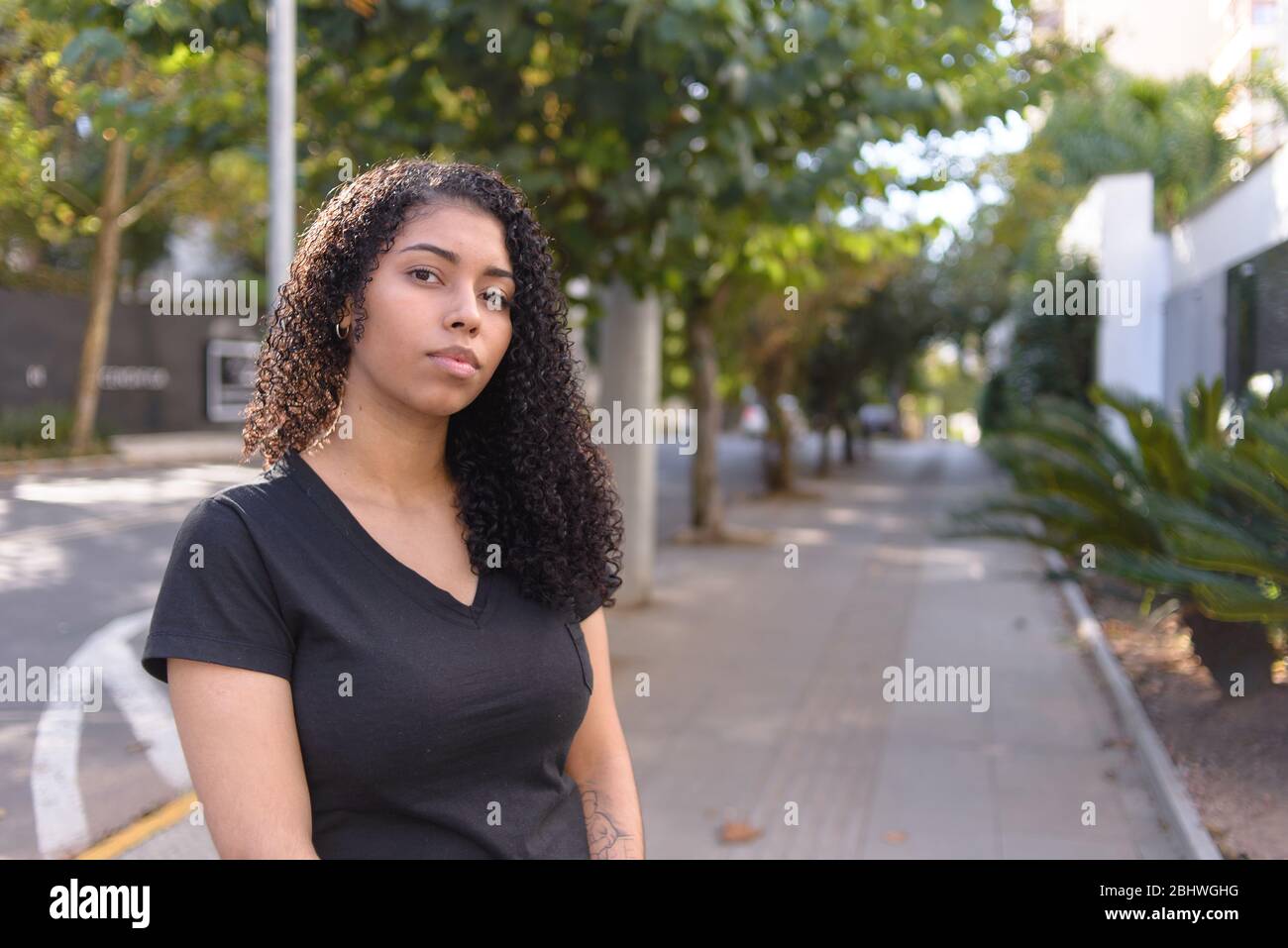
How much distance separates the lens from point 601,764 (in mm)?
1992

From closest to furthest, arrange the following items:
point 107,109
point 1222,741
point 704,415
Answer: point 1222,741 → point 107,109 → point 704,415

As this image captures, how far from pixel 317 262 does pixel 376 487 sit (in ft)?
1.15

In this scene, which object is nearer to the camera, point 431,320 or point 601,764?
point 431,320

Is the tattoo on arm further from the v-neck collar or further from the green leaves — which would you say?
the green leaves

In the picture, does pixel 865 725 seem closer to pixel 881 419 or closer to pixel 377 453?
pixel 377 453

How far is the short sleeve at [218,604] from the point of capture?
1.52 meters

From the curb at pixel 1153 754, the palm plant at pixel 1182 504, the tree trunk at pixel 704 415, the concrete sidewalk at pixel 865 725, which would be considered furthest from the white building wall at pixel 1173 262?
the tree trunk at pixel 704 415

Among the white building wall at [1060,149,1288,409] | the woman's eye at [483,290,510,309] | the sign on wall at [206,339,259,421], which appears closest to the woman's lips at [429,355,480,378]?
the woman's eye at [483,290,510,309]

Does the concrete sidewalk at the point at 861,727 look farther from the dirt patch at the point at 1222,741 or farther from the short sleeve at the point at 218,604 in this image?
the short sleeve at the point at 218,604

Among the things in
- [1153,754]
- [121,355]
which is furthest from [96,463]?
[1153,754]

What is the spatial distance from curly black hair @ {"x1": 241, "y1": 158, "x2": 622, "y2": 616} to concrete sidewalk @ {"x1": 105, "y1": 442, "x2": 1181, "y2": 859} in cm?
305

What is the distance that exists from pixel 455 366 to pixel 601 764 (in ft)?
2.31

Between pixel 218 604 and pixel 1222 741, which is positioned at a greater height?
pixel 218 604
